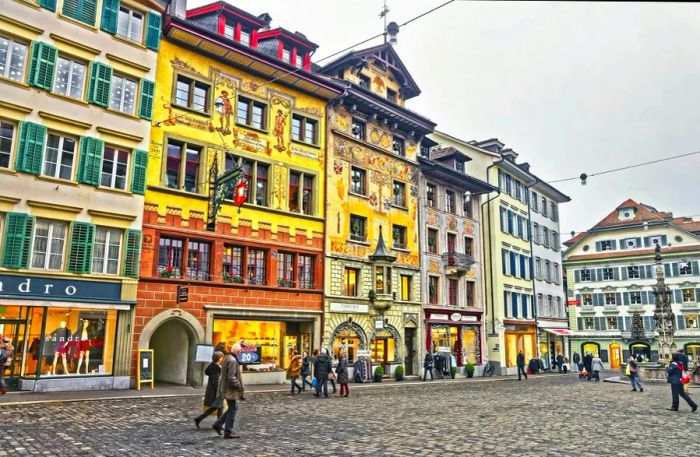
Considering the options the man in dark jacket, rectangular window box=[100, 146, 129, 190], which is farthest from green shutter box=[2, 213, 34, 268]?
the man in dark jacket

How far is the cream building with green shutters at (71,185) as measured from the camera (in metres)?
19.1

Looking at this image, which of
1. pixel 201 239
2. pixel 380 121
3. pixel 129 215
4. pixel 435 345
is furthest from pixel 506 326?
pixel 129 215

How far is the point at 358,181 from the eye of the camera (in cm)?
3186

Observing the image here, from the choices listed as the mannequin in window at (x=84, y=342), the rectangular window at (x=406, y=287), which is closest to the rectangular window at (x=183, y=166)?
the mannequin in window at (x=84, y=342)

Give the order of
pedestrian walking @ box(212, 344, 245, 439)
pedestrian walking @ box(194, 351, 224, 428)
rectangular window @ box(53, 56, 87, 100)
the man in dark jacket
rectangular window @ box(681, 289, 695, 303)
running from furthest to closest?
rectangular window @ box(681, 289, 695, 303) < rectangular window @ box(53, 56, 87, 100) < the man in dark jacket < pedestrian walking @ box(194, 351, 224, 428) < pedestrian walking @ box(212, 344, 245, 439)

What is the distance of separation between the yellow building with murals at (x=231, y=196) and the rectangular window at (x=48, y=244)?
3.10 m

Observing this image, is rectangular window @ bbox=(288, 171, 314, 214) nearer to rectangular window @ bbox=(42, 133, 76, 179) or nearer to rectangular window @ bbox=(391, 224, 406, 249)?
rectangular window @ bbox=(391, 224, 406, 249)

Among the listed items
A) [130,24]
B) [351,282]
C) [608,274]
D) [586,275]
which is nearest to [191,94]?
[130,24]

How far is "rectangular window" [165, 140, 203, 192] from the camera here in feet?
77.5

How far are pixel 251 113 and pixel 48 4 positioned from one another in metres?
9.32

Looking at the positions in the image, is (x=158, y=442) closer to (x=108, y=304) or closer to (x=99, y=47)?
(x=108, y=304)

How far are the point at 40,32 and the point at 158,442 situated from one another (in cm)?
1674

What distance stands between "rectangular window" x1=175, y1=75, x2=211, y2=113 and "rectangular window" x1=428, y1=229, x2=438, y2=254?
17.3 m

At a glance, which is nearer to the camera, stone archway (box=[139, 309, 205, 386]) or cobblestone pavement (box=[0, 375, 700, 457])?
cobblestone pavement (box=[0, 375, 700, 457])
